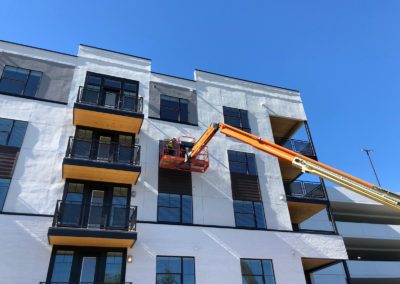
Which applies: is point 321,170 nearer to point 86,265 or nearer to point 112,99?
point 86,265

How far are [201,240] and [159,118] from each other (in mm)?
7422

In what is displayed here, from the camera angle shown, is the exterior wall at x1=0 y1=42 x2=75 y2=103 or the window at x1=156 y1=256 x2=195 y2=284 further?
the exterior wall at x1=0 y1=42 x2=75 y2=103

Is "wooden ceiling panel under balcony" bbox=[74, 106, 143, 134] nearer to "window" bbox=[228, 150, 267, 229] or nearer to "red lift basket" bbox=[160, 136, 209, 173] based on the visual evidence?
"red lift basket" bbox=[160, 136, 209, 173]

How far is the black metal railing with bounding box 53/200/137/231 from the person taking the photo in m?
15.3

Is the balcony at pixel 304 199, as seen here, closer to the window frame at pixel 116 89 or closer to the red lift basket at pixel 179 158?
the red lift basket at pixel 179 158

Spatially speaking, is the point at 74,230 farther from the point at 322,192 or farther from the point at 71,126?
the point at 322,192

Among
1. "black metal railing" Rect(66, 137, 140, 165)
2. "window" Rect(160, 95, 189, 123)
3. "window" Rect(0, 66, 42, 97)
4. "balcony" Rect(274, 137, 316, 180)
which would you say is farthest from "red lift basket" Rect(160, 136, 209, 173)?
"window" Rect(0, 66, 42, 97)

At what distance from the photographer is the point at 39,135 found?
17438mm

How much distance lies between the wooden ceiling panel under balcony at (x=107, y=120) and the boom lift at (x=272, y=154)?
86.9 inches

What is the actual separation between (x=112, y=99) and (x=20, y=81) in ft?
15.9

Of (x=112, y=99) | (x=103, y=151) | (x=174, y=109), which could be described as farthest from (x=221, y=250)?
(x=112, y=99)

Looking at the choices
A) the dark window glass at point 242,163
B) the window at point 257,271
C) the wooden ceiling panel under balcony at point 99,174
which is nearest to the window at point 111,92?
the wooden ceiling panel under balcony at point 99,174

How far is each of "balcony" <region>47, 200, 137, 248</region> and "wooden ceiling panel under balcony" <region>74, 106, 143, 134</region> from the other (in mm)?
4399

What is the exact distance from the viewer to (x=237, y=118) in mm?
22703
